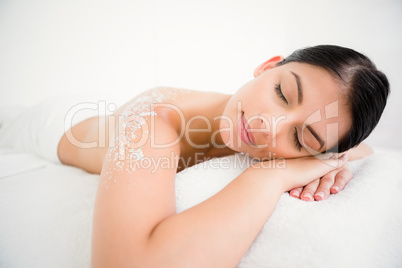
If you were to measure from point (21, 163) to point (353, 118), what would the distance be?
153 cm

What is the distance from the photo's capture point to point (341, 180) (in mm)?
742

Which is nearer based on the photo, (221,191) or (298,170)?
(221,191)

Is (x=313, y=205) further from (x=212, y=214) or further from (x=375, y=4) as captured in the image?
(x=375, y=4)

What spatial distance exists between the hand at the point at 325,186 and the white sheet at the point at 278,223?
1.1 inches

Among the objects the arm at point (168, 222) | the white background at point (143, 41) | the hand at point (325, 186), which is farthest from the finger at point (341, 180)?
the white background at point (143, 41)

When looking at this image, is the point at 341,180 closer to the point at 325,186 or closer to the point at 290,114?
the point at 325,186

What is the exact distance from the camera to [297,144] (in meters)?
0.76

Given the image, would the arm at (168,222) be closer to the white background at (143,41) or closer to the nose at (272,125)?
the nose at (272,125)

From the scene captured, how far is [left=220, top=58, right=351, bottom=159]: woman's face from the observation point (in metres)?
0.69

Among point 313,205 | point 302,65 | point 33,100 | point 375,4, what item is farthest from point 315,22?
point 33,100

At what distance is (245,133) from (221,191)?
0.86ft

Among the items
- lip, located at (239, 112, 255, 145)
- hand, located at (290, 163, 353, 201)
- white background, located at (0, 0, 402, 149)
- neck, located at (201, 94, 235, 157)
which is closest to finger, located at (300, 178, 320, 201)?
hand, located at (290, 163, 353, 201)

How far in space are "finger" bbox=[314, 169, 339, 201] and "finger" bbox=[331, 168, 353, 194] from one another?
0.04 ft

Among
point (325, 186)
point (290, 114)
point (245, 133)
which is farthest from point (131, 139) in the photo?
point (325, 186)
